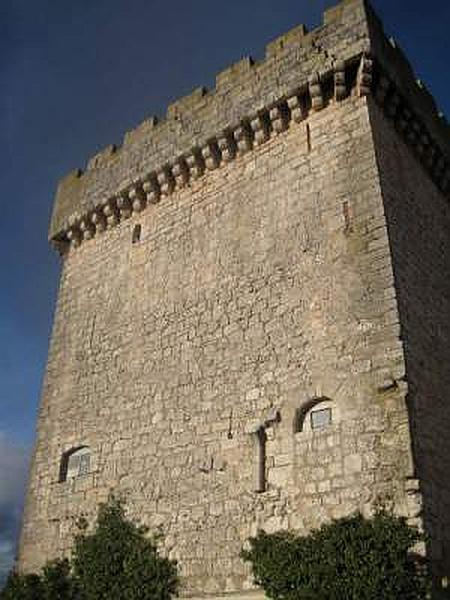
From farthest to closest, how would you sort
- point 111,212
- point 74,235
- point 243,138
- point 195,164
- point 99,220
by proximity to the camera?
point 74,235, point 99,220, point 111,212, point 195,164, point 243,138

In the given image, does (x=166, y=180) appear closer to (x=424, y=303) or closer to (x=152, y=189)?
(x=152, y=189)

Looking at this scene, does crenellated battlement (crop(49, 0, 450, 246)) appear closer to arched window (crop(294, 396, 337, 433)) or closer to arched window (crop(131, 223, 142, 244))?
arched window (crop(131, 223, 142, 244))

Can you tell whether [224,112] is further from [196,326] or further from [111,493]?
[111,493]

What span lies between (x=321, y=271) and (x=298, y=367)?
1.25m

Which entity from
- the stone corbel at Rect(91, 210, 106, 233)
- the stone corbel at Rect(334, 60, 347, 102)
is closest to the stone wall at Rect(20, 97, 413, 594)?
the stone corbel at Rect(334, 60, 347, 102)

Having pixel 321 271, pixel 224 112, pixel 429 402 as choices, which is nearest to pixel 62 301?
pixel 224 112

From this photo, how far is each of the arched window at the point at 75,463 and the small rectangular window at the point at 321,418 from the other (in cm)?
374

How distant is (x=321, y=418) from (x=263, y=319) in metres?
1.60

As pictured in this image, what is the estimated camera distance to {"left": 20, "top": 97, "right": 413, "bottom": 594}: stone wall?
262 inches

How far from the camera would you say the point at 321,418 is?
6.89 metres

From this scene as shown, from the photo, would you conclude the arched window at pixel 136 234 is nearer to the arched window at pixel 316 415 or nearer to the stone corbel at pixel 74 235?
the stone corbel at pixel 74 235

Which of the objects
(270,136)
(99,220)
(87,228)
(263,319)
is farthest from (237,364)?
(87,228)

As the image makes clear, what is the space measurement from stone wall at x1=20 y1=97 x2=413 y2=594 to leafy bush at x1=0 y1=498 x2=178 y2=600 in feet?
0.83

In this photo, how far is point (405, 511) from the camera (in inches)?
230
